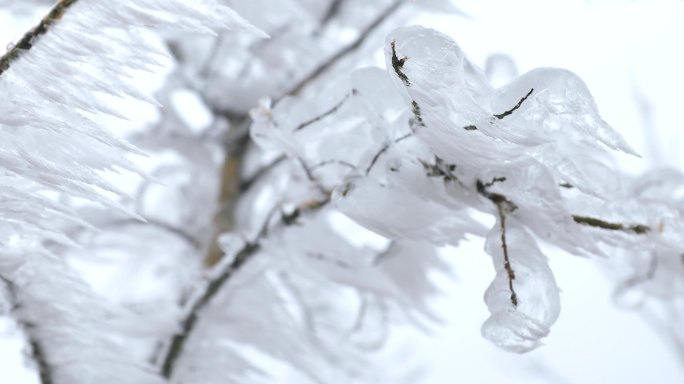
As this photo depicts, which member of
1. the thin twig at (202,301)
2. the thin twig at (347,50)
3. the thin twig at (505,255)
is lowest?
the thin twig at (202,301)

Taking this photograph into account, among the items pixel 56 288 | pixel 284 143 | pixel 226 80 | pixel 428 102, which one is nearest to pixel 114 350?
→ pixel 56 288

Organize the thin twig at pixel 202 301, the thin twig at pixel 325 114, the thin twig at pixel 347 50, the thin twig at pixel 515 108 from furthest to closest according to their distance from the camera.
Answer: the thin twig at pixel 347 50
the thin twig at pixel 202 301
the thin twig at pixel 325 114
the thin twig at pixel 515 108

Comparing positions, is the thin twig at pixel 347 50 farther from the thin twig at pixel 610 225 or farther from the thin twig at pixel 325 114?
the thin twig at pixel 610 225

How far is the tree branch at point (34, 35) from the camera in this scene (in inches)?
10.8

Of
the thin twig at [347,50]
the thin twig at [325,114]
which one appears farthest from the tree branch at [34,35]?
the thin twig at [347,50]

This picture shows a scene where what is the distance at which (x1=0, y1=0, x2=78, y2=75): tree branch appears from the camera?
275 millimetres

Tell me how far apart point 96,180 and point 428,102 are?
15 centimetres

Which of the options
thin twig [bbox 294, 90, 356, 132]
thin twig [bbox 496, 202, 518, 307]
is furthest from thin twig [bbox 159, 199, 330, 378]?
thin twig [bbox 496, 202, 518, 307]

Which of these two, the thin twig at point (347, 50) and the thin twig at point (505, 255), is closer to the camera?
the thin twig at point (505, 255)

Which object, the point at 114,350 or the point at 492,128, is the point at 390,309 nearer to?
the point at 114,350

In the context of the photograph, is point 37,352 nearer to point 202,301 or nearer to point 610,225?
point 202,301

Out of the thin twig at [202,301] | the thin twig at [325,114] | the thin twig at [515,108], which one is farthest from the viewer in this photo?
the thin twig at [202,301]

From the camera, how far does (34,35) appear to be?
10.9 inches

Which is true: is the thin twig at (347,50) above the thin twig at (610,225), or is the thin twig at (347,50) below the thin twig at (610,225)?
below
